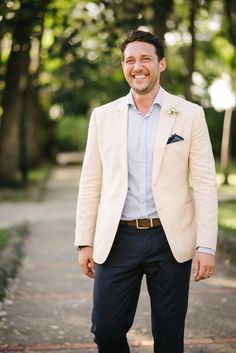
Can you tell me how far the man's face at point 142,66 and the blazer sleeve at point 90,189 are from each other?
31cm

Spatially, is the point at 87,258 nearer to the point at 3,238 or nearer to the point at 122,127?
the point at 122,127

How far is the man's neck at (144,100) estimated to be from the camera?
337cm

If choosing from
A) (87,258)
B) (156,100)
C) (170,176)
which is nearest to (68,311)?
(87,258)

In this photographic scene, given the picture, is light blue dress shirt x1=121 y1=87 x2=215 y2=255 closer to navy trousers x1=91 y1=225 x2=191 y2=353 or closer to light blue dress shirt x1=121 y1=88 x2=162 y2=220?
light blue dress shirt x1=121 y1=88 x2=162 y2=220

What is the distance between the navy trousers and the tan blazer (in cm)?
7

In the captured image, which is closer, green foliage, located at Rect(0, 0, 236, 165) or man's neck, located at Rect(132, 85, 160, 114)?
man's neck, located at Rect(132, 85, 160, 114)

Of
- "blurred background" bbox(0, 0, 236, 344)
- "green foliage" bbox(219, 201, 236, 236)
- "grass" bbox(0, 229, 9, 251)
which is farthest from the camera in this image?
"green foliage" bbox(219, 201, 236, 236)

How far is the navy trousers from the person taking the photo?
3.27 metres

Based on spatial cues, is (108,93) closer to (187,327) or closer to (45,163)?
(45,163)

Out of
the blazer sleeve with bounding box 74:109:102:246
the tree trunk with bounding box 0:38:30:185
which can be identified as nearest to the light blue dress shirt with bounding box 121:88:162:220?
the blazer sleeve with bounding box 74:109:102:246

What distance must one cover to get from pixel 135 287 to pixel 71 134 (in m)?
31.6

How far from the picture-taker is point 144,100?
338cm

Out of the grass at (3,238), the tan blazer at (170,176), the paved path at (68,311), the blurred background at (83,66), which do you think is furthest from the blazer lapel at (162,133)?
the grass at (3,238)

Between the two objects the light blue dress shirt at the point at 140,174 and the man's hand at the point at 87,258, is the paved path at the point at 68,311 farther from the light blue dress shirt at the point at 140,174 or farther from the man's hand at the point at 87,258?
the light blue dress shirt at the point at 140,174
